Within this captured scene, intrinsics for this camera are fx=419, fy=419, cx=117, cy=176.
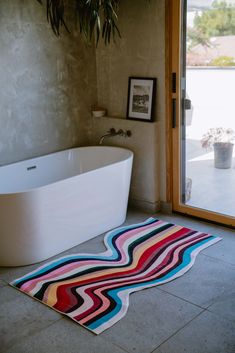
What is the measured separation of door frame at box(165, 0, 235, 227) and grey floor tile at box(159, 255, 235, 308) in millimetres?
737

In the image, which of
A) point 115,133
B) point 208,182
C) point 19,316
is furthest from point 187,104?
point 19,316

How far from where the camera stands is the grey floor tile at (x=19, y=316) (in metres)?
2.49

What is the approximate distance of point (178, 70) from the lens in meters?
3.80

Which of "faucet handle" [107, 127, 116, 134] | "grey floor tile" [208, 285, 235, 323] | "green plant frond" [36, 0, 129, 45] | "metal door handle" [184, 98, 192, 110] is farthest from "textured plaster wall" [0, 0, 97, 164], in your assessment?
"grey floor tile" [208, 285, 235, 323]

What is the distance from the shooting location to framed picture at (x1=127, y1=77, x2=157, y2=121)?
402 centimetres

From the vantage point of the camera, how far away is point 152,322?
2574 millimetres

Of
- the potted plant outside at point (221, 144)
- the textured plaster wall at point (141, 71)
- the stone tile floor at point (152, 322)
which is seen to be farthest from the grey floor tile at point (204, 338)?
the textured plaster wall at point (141, 71)

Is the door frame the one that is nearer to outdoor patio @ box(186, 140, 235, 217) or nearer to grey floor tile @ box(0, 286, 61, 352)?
outdoor patio @ box(186, 140, 235, 217)

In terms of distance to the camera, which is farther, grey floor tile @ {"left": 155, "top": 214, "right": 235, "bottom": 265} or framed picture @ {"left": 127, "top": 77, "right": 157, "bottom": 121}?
framed picture @ {"left": 127, "top": 77, "right": 157, "bottom": 121}

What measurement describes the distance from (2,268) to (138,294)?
1.13 metres

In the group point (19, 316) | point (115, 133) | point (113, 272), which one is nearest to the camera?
point (19, 316)

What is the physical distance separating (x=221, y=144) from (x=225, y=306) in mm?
1553

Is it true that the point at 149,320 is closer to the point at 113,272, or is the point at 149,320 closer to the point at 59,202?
the point at 113,272

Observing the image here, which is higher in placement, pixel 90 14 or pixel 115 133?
pixel 90 14
